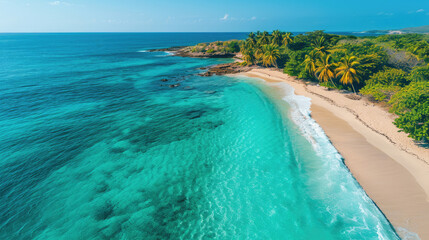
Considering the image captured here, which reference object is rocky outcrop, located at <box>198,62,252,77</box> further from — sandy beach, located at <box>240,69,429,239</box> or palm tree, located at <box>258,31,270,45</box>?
sandy beach, located at <box>240,69,429,239</box>

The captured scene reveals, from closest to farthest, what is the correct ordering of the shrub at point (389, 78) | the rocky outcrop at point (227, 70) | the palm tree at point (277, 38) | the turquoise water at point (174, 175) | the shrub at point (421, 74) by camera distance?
1. the turquoise water at point (174, 175)
2. the shrub at point (421, 74)
3. the shrub at point (389, 78)
4. the rocky outcrop at point (227, 70)
5. the palm tree at point (277, 38)

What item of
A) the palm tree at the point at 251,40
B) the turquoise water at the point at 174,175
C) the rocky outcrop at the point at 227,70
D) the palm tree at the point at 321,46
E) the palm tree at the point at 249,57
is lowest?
the turquoise water at the point at 174,175

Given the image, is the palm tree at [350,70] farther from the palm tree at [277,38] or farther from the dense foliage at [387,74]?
the palm tree at [277,38]

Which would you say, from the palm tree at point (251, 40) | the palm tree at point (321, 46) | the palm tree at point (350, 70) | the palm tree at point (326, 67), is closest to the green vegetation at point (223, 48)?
the palm tree at point (251, 40)

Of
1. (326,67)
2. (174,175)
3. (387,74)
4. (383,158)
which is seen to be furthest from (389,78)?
(174,175)

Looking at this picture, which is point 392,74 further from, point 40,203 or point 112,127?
point 40,203

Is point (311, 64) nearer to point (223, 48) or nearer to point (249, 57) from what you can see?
point (249, 57)

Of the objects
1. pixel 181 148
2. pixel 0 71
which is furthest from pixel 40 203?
pixel 0 71
